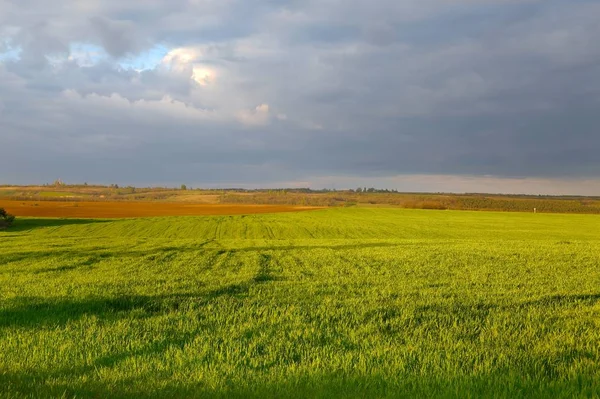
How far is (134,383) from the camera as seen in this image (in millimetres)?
6207

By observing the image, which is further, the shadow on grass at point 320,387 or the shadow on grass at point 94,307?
the shadow on grass at point 94,307

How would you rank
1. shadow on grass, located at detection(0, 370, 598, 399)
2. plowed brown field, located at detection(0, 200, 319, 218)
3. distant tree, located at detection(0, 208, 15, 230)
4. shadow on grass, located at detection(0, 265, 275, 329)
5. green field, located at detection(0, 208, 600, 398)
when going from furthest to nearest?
plowed brown field, located at detection(0, 200, 319, 218) < distant tree, located at detection(0, 208, 15, 230) < shadow on grass, located at detection(0, 265, 275, 329) < green field, located at detection(0, 208, 600, 398) < shadow on grass, located at detection(0, 370, 598, 399)

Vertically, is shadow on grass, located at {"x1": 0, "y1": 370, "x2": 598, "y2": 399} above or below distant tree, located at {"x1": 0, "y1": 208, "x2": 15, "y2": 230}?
above

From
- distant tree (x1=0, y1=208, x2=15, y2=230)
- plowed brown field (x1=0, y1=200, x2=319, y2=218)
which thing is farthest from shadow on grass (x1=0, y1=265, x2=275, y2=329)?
plowed brown field (x1=0, y1=200, x2=319, y2=218)

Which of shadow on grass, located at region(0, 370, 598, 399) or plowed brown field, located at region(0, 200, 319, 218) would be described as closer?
shadow on grass, located at region(0, 370, 598, 399)

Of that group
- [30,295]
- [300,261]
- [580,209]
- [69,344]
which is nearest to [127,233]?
[300,261]

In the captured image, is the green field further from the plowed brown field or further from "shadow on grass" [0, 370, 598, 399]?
the plowed brown field

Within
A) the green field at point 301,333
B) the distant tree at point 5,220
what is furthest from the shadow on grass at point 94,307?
the distant tree at point 5,220

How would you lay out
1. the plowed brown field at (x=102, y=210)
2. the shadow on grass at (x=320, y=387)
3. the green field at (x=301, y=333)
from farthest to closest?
1. the plowed brown field at (x=102, y=210)
2. the green field at (x=301, y=333)
3. the shadow on grass at (x=320, y=387)

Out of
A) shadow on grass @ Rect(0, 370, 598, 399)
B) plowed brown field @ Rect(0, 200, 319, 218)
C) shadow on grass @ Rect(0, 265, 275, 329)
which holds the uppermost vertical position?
shadow on grass @ Rect(0, 370, 598, 399)

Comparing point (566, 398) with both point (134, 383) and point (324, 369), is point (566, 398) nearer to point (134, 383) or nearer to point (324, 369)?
point (324, 369)

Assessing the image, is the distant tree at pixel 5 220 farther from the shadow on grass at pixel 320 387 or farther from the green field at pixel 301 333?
the shadow on grass at pixel 320 387

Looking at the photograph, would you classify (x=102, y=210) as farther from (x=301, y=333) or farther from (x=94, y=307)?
(x=301, y=333)

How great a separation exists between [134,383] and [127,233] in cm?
5374
